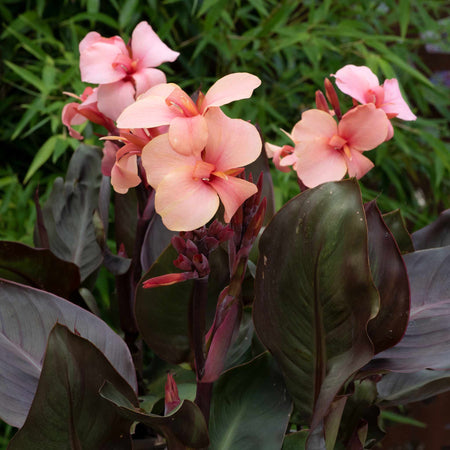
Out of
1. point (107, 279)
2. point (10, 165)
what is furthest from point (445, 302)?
point (10, 165)

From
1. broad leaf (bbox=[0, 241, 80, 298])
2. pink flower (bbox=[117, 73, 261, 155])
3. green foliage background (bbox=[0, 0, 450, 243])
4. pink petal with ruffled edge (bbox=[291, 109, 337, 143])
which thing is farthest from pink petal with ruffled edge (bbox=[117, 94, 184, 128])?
green foliage background (bbox=[0, 0, 450, 243])

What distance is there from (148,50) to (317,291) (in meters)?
0.23

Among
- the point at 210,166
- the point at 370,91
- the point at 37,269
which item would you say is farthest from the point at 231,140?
the point at 37,269

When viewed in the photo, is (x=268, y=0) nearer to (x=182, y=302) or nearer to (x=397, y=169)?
(x=397, y=169)

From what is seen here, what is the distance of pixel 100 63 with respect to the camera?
44 centimetres

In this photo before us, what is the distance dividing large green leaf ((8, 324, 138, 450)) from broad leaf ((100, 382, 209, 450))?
0.5 inches

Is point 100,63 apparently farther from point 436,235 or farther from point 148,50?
point 436,235

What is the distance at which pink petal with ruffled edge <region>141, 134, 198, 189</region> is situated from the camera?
0.32 m

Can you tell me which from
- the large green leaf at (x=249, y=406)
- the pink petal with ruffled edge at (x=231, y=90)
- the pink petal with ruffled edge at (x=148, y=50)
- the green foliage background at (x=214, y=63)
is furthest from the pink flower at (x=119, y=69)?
the green foliage background at (x=214, y=63)

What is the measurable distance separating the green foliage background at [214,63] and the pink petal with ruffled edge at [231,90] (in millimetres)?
680

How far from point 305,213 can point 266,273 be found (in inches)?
1.9

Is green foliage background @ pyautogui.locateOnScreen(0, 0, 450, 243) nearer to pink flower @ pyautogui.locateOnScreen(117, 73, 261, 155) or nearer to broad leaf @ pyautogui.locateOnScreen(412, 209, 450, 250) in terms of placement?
broad leaf @ pyautogui.locateOnScreen(412, 209, 450, 250)

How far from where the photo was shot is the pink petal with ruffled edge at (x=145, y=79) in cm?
44

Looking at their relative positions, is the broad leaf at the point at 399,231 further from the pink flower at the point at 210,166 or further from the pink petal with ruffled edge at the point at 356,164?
the pink flower at the point at 210,166
